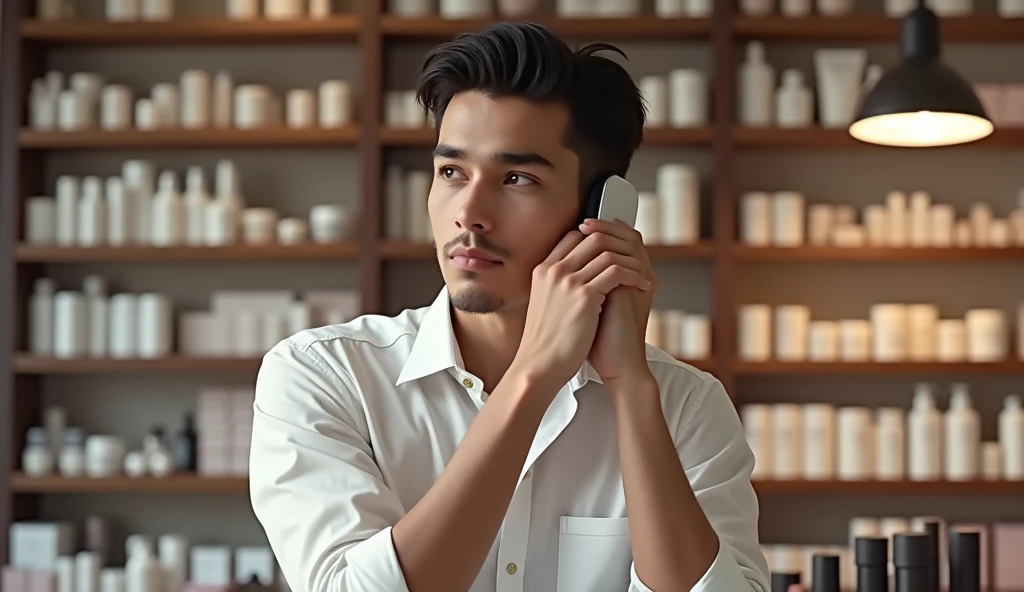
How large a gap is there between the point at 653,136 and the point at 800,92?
0.47m

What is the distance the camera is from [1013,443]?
355 cm

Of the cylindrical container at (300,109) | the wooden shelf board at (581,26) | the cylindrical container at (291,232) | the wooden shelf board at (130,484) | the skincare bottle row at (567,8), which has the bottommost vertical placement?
the wooden shelf board at (130,484)

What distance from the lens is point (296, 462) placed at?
4.34 feet

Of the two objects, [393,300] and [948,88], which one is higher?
[948,88]

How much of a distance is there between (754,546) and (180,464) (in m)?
2.62

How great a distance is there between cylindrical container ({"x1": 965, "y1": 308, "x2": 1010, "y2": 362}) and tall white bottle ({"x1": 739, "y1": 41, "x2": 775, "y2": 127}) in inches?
33.9

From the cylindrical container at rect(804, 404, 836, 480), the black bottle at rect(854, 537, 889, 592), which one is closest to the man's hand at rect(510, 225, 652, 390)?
the black bottle at rect(854, 537, 889, 592)

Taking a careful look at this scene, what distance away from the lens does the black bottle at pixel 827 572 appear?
1604 millimetres

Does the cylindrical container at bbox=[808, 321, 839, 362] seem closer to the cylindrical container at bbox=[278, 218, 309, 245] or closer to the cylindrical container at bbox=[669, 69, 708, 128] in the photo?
the cylindrical container at bbox=[669, 69, 708, 128]

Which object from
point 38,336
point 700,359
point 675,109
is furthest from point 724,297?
point 38,336

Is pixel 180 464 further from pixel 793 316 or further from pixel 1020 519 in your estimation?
pixel 1020 519

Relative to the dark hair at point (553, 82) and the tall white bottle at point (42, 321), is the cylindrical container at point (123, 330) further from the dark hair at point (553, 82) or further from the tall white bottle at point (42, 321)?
the dark hair at point (553, 82)

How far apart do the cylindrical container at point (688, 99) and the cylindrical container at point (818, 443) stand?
94cm

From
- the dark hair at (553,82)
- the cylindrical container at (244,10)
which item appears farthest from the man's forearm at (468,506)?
the cylindrical container at (244,10)
